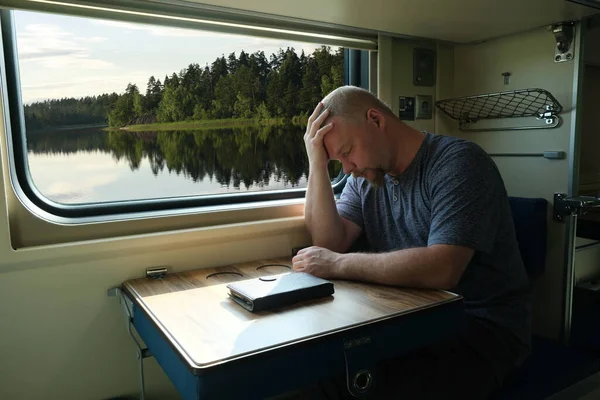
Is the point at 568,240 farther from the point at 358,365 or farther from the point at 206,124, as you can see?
the point at 206,124

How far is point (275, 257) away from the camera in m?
2.13

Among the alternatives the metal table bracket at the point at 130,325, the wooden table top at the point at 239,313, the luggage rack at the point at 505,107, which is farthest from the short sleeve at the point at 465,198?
the metal table bracket at the point at 130,325

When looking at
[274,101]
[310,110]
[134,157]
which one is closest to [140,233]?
[134,157]

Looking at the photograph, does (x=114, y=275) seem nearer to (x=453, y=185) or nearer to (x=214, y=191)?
(x=214, y=191)

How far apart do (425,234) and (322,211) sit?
0.46m

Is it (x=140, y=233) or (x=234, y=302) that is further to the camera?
(x=140, y=233)

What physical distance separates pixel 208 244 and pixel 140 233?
28 centimetres

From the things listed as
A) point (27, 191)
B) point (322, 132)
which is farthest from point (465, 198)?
point (27, 191)

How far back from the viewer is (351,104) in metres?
1.84

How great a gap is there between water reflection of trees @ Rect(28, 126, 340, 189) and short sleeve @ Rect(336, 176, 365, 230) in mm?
380

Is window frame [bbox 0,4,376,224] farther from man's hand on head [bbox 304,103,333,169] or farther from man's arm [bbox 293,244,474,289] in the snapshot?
man's arm [bbox 293,244,474,289]

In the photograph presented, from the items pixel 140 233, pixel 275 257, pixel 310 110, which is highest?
pixel 310 110

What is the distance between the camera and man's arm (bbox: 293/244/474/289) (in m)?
1.55

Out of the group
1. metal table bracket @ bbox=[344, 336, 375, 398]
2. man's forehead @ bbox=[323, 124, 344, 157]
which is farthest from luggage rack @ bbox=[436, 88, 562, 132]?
metal table bracket @ bbox=[344, 336, 375, 398]
